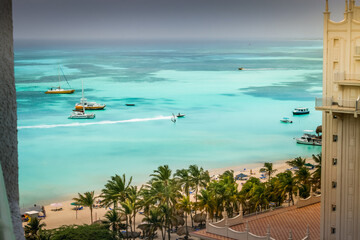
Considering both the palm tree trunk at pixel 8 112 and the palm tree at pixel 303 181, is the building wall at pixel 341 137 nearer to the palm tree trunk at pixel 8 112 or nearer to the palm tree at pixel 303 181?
the palm tree at pixel 303 181

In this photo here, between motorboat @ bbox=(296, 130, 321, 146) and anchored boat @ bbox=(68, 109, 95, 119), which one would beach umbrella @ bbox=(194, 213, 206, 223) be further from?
anchored boat @ bbox=(68, 109, 95, 119)

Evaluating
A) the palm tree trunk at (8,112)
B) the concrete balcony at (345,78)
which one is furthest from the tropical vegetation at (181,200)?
the palm tree trunk at (8,112)

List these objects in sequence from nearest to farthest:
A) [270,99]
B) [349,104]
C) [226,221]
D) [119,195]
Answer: [349,104] < [226,221] < [119,195] < [270,99]

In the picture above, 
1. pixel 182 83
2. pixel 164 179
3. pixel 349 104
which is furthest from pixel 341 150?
pixel 182 83

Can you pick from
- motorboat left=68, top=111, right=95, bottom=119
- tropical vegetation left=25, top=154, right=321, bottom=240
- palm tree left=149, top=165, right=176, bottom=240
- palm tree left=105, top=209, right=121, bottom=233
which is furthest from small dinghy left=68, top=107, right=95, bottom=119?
palm tree left=105, top=209, right=121, bottom=233

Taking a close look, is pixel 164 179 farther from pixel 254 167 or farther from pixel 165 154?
pixel 165 154

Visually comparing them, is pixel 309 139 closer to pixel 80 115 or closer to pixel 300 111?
pixel 300 111

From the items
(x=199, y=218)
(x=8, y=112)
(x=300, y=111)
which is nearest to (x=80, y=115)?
(x=300, y=111)
